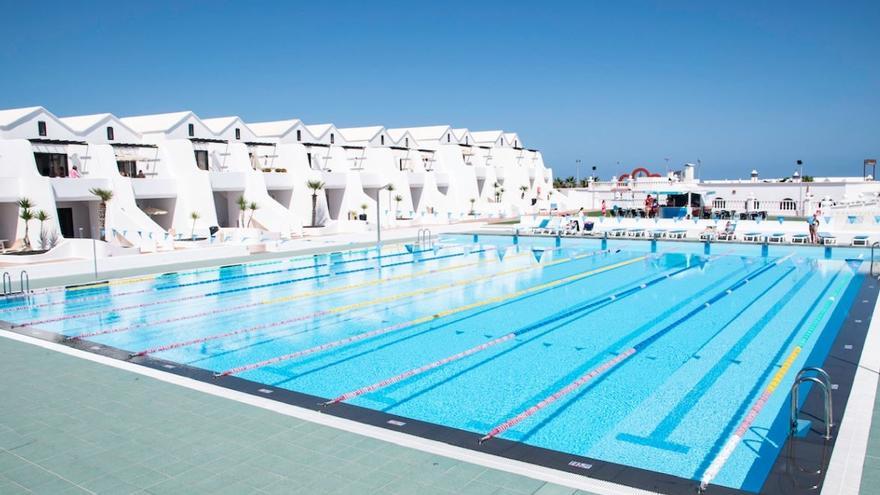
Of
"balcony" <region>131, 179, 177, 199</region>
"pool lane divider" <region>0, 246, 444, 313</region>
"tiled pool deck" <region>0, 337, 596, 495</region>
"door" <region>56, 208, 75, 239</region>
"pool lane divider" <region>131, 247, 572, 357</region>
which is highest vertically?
"balcony" <region>131, 179, 177, 199</region>

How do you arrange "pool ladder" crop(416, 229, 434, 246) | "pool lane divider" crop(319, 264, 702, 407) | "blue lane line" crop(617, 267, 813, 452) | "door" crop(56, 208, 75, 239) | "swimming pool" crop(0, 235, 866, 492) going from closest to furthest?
"blue lane line" crop(617, 267, 813, 452) < "swimming pool" crop(0, 235, 866, 492) < "pool lane divider" crop(319, 264, 702, 407) < "door" crop(56, 208, 75, 239) < "pool ladder" crop(416, 229, 434, 246)

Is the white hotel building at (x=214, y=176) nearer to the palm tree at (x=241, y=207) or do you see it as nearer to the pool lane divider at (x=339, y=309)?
the palm tree at (x=241, y=207)

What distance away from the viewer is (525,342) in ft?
26.8

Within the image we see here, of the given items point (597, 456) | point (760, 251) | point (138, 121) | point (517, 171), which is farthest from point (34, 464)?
point (517, 171)

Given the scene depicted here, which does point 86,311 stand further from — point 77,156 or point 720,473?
point 77,156

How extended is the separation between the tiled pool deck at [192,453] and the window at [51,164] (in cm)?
1620

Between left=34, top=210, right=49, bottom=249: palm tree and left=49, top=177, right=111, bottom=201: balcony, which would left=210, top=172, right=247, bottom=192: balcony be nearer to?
left=49, top=177, right=111, bottom=201: balcony

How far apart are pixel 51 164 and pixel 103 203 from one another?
2289mm

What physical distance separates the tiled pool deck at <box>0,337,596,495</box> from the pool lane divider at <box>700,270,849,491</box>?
0.89 m

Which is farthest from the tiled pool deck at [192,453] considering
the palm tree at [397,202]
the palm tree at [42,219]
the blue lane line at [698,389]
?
the palm tree at [397,202]

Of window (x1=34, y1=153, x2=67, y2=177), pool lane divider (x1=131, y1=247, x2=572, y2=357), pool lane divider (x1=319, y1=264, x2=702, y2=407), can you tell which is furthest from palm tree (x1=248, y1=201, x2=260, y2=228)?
pool lane divider (x1=319, y1=264, x2=702, y2=407)

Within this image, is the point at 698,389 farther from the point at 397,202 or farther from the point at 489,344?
the point at 397,202

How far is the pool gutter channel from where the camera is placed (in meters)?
3.94

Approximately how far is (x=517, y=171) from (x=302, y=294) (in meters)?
29.8
